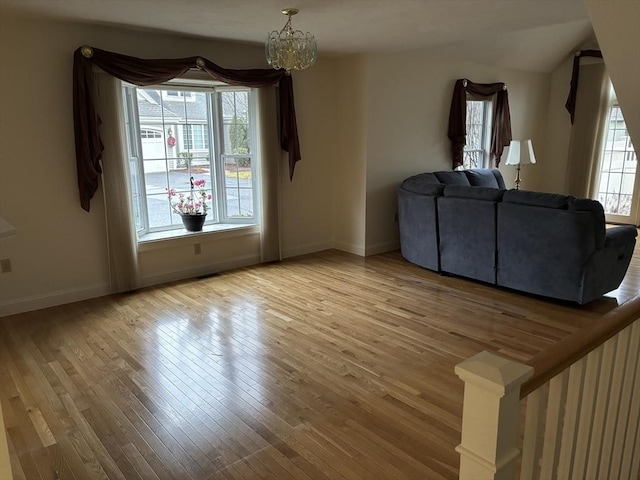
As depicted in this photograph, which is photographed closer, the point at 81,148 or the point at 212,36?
the point at 81,148

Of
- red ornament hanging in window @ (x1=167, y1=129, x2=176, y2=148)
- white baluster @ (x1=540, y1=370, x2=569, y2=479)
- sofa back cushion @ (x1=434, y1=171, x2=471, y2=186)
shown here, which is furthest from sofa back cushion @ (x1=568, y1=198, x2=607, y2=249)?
red ornament hanging in window @ (x1=167, y1=129, x2=176, y2=148)

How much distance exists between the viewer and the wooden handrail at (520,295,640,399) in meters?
1.07

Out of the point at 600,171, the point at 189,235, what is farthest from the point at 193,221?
the point at 600,171

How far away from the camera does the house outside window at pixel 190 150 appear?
4.70 meters

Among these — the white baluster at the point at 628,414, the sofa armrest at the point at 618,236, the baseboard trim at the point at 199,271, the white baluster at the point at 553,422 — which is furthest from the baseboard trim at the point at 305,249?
the white baluster at the point at 553,422

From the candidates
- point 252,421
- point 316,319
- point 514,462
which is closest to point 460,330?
point 316,319

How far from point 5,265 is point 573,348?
13.9ft

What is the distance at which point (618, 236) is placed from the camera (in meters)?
3.99

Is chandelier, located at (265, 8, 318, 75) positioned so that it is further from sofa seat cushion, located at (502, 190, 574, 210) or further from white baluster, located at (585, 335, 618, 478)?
white baluster, located at (585, 335, 618, 478)

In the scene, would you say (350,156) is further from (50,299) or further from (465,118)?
(50,299)

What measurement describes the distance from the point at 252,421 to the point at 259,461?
1.06ft

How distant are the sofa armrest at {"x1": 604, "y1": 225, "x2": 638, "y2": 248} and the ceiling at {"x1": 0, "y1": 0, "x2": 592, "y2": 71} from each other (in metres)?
1.78

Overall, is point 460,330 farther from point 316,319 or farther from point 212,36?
point 212,36

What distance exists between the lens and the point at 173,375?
2.97 meters
